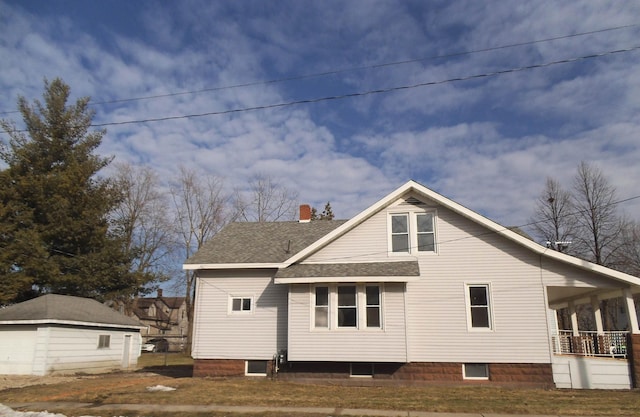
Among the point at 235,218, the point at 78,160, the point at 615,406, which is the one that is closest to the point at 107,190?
the point at 78,160

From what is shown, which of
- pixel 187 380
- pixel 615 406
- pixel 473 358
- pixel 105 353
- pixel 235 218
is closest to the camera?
pixel 615 406

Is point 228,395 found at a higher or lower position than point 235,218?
lower

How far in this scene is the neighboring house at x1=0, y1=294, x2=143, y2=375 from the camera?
68.3 ft

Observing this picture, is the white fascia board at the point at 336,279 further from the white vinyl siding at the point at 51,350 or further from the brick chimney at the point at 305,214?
the white vinyl siding at the point at 51,350

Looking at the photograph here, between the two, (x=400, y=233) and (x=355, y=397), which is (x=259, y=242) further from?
(x=355, y=397)

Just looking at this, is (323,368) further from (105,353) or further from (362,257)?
(105,353)

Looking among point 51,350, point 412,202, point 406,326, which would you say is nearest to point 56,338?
point 51,350

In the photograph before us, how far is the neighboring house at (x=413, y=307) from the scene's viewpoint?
Answer: 605 inches

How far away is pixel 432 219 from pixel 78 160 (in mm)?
30510

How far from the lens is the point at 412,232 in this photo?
55.7ft

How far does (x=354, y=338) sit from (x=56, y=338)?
14392 mm

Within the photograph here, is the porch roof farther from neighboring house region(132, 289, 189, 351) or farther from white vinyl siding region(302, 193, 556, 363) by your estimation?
neighboring house region(132, 289, 189, 351)

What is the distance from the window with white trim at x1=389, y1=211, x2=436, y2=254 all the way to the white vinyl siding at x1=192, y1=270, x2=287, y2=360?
453 cm

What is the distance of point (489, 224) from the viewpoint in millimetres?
16031
